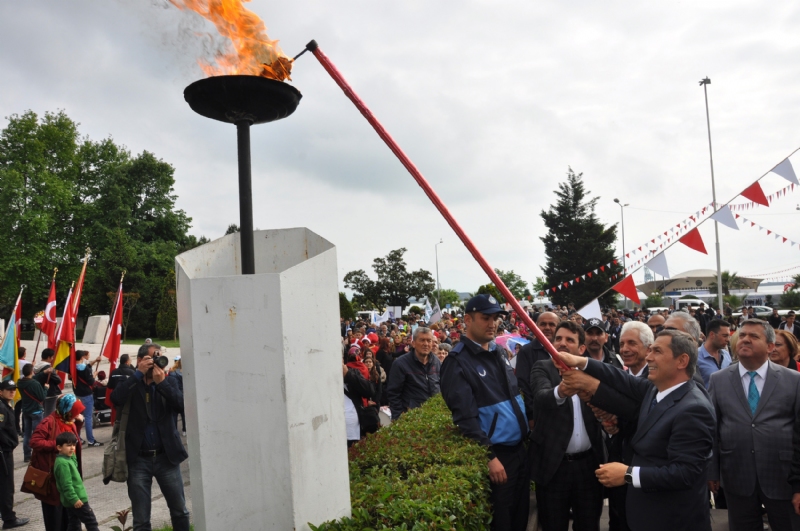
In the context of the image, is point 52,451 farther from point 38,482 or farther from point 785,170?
point 785,170

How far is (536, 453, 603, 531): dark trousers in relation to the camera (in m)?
4.09

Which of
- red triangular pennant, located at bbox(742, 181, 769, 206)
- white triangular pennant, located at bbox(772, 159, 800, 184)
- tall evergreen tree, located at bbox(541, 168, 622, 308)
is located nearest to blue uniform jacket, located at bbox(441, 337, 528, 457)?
red triangular pennant, located at bbox(742, 181, 769, 206)

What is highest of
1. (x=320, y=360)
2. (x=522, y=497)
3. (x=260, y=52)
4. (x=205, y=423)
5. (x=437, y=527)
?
(x=260, y=52)

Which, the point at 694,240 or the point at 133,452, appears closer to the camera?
the point at 133,452

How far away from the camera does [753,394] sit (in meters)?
4.30

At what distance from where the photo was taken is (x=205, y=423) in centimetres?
257

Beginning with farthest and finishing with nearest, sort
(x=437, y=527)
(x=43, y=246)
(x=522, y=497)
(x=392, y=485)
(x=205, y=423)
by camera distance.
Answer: (x=43, y=246) → (x=522, y=497) → (x=392, y=485) → (x=437, y=527) → (x=205, y=423)

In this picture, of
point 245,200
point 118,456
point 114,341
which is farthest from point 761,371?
point 114,341

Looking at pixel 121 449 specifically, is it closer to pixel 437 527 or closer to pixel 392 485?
pixel 392 485

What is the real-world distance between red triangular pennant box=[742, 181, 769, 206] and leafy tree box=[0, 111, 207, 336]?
1365 inches

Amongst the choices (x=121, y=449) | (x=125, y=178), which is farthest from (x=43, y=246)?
(x=121, y=449)

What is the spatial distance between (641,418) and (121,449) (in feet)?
14.5

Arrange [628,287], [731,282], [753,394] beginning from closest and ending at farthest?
[753,394] < [628,287] < [731,282]

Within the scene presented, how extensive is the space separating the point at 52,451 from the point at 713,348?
709cm
